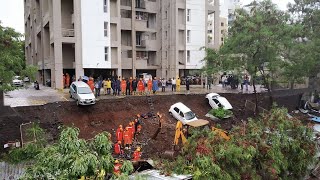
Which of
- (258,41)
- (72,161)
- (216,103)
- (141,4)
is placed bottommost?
(72,161)

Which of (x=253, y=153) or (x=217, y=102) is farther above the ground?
(x=217, y=102)

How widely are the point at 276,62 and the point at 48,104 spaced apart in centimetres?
1953

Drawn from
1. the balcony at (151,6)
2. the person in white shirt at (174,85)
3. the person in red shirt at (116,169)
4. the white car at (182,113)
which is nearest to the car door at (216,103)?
the white car at (182,113)

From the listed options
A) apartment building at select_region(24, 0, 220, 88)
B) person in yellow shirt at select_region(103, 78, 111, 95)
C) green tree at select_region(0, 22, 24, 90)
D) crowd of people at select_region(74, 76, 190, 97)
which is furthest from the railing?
green tree at select_region(0, 22, 24, 90)

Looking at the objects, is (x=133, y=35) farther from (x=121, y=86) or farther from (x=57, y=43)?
(x=121, y=86)

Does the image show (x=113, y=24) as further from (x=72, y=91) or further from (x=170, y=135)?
(x=170, y=135)

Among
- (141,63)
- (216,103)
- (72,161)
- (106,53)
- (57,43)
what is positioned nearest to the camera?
(72,161)

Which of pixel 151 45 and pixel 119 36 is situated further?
pixel 151 45

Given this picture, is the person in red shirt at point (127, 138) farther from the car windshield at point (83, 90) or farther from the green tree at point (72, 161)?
the green tree at point (72, 161)

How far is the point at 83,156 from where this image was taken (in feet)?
33.0

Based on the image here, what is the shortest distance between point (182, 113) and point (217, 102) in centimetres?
541

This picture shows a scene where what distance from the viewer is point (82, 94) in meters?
25.8

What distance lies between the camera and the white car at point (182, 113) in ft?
85.9

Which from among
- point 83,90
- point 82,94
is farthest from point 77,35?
point 82,94
